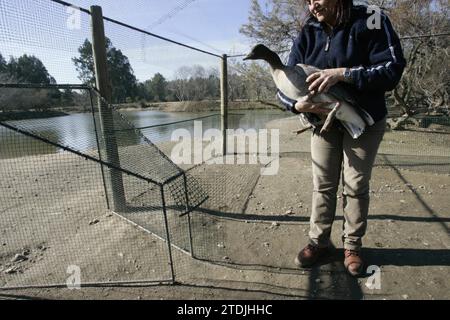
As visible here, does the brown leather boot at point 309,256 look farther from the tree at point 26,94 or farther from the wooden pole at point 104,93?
the tree at point 26,94

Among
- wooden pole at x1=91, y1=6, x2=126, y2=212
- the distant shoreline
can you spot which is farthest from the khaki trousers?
the distant shoreline

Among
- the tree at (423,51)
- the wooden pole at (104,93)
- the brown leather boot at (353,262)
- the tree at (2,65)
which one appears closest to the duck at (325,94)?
the brown leather boot at (353,262)

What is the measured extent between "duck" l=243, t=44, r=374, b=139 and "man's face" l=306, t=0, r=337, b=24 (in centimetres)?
29

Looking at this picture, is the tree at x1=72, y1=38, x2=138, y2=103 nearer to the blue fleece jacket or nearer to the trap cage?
the trap cage

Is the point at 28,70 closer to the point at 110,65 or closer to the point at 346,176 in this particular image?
the point at 110,65

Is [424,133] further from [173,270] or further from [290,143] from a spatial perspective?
[173,270]

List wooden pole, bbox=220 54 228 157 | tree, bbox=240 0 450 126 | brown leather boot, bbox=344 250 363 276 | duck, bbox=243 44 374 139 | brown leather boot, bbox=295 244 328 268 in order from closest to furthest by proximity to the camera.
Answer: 1. duck, bbox=243 44 374 139
2. brown leather boot, bbox=344 250 363 276
3. brown leather boot, bbox=295 244 328 268
4. wooden pole, bbox=220 54 228 157
5. tree, bbox=240 0 450 126

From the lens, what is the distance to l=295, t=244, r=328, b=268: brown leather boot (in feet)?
7.71

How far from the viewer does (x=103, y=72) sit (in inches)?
119

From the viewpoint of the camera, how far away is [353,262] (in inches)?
87.9

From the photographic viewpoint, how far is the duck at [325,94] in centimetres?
192

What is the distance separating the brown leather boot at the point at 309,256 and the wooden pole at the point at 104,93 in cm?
178
